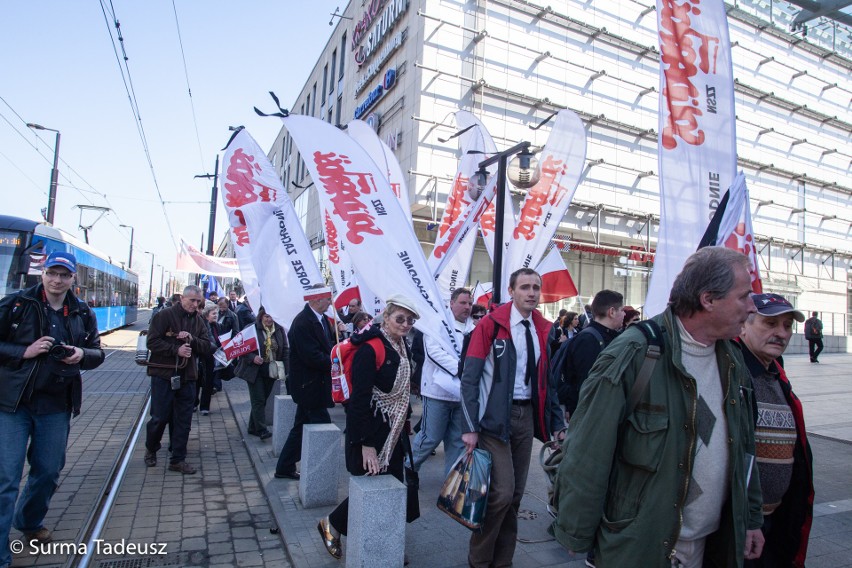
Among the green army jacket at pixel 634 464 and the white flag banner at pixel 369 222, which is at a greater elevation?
the white flag banner at pixel 369 222

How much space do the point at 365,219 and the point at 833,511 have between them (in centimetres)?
539

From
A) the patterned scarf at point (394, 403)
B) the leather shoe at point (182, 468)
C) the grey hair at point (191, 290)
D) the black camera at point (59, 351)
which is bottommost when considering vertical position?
the leather shoe at point (182, 468)

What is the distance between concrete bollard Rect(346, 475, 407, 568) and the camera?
11.3 ft

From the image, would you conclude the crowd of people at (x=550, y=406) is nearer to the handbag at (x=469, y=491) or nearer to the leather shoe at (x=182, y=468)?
the leather shoe at (x=182, y=468)

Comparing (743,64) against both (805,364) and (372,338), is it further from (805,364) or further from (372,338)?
(372,338)

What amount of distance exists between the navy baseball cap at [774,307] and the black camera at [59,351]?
A: 4303mm

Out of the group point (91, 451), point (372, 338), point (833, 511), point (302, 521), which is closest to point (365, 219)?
point (372, 338)

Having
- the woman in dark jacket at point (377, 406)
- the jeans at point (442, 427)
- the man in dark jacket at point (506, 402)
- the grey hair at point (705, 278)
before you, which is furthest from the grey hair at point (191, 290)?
the grey hair at point (705, 278)

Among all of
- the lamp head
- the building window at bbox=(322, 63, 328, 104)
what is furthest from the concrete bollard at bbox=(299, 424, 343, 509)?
the building window at bbox=(322, 63, 328, 104)

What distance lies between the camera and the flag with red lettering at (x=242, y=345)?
7121 mm

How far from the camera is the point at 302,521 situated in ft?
14.7

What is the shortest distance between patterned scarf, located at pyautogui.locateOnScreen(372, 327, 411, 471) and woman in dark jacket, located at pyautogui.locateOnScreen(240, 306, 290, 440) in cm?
357

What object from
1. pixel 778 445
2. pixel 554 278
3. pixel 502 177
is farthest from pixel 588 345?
pixel 554 278

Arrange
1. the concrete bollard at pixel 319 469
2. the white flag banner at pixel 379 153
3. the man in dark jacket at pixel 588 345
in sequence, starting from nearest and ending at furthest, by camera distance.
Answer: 1. the man in dark jacket at pixel 588 345
2. the concrete bollard at pixel 319 469
3. the white flag banner at pixel 379 153
